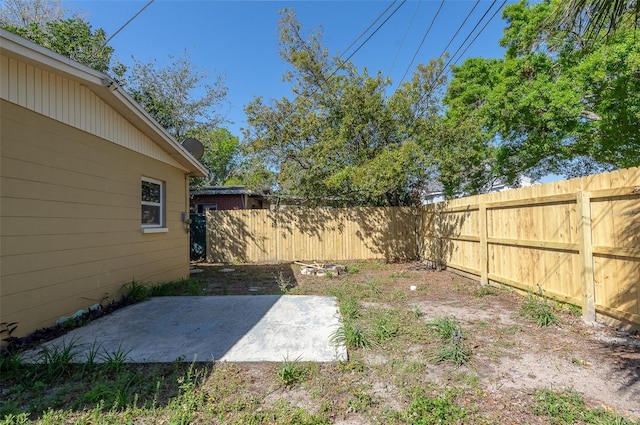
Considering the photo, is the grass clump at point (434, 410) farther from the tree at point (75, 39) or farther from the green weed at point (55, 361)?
the tree at point (75, 39)

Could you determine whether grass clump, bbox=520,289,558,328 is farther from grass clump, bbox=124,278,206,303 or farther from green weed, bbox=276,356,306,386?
grass clump, bbox=124,278,206,303

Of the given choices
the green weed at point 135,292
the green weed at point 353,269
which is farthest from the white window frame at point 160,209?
the green weed at point 353,269

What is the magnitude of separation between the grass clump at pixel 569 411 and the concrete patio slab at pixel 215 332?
167 cm

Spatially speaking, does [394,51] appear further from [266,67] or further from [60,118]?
[60,118]

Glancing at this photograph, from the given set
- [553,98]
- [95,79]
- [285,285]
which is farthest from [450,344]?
[553,98]

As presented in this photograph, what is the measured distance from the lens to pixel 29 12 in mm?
12180

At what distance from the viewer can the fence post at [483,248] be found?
666 cm

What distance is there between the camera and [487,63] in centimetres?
1266

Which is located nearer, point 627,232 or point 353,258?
point 627,232

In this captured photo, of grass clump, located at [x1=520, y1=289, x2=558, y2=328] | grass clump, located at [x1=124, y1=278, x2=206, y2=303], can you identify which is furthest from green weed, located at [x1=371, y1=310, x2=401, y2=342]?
grass clump, located at [x1=124, y1=278, x2=206, y2=303]

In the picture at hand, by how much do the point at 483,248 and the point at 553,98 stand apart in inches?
217

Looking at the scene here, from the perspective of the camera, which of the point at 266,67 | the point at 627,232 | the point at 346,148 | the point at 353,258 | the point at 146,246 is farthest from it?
the point at 266,67

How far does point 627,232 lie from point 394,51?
8925 millimetres

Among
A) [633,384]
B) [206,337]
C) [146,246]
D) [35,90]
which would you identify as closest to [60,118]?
[35,90]
